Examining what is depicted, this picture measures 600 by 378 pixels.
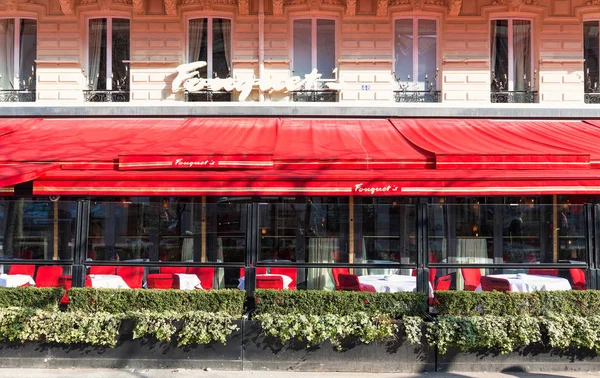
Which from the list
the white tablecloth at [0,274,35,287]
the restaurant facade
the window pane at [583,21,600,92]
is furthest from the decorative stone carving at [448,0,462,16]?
the white tablecloth at [0,274,35,287]

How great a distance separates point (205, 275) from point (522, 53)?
27.4 ft

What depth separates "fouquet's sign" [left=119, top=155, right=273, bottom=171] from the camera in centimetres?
931

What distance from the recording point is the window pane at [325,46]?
1284 centimetres

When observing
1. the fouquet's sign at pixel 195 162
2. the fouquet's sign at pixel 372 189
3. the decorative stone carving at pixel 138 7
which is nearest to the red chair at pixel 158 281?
the fouquet's sign at pixel 195 162

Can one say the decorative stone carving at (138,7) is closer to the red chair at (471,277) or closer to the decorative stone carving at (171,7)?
the decorative stone carving at (171,7)

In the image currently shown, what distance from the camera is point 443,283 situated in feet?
30.8

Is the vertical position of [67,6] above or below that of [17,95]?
above

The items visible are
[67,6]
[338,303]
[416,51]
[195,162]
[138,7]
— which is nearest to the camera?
[338,303]

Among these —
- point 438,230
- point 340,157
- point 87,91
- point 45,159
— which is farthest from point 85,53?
point 438,230

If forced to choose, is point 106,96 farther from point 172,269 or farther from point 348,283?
point 348,283

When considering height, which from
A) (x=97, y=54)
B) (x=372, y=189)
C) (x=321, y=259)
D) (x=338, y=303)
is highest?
(x=97, y=54)

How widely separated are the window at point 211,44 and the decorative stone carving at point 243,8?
40cm

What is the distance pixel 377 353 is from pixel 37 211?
584 cm

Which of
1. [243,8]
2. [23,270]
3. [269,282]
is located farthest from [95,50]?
[269,282]
